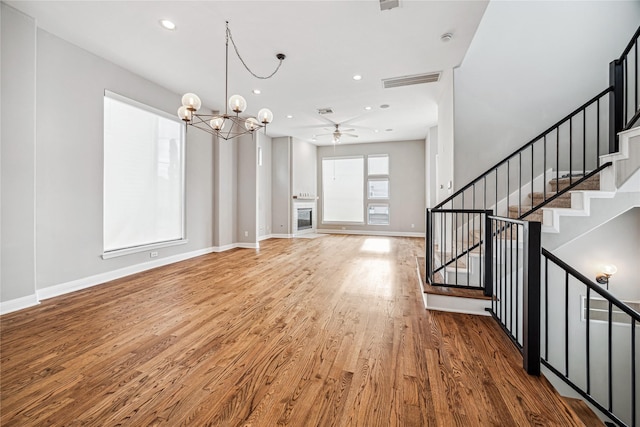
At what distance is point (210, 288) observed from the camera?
3580 millimetres

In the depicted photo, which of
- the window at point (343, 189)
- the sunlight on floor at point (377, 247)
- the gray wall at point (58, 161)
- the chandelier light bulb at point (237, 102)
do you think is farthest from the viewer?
the window at point (343, 189)

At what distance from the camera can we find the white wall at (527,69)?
3.84m

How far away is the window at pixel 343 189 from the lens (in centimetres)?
978

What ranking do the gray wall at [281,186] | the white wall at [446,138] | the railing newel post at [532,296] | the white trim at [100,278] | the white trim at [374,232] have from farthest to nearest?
the white trim at [374,232] < the gray wall at [281,186] < the white wall at [446,138] < the white trim at [100,278] < the railing newel post at [532,296]

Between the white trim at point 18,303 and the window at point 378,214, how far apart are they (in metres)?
8.35

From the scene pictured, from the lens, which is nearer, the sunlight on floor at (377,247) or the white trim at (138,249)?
the white trim at (138,249)

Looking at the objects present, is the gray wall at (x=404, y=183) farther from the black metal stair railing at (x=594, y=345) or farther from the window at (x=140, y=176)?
the window at (x=140, y=176)

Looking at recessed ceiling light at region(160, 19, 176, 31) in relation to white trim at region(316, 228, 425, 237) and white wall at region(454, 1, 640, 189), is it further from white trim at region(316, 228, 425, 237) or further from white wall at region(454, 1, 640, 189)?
white trim at region(316, 228, 425, 237)

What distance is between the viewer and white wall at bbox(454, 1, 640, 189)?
12.6 feet

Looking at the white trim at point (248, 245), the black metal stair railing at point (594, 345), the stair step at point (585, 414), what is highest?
the white trim at point (248, 245)

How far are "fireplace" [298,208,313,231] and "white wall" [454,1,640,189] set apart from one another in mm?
5764

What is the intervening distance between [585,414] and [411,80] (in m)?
4.60

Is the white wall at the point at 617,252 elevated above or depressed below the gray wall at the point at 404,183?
below

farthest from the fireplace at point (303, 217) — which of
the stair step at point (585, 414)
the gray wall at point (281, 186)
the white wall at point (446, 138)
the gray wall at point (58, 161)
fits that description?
the stair step at point (585, 414)
